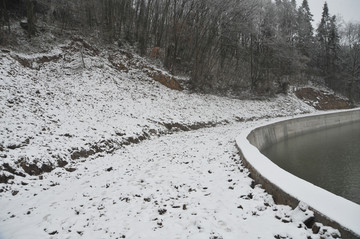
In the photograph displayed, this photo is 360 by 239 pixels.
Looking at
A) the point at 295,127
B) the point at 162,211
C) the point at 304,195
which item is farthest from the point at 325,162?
the point at 162,211

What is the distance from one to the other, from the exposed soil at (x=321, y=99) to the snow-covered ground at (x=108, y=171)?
2737 centimetres

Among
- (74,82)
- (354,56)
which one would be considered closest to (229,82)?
(74,82)

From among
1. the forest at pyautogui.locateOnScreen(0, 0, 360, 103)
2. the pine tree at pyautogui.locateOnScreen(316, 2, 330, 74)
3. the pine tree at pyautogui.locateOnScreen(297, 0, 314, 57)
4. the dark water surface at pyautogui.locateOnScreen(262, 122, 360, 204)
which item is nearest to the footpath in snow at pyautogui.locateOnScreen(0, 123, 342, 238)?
the dark water surface at pyautogui.locateOnScreen(262, 122, 360, 204)

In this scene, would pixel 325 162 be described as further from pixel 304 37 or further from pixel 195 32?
pixel 304 37

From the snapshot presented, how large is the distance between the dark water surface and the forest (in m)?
11.2

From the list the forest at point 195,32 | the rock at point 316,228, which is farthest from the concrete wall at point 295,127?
the forest at point 195,32

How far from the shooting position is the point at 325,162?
11172mm

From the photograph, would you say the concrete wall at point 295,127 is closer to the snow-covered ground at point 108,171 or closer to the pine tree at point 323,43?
the snow-covered ground at point 108,171

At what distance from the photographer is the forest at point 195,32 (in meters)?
20.7

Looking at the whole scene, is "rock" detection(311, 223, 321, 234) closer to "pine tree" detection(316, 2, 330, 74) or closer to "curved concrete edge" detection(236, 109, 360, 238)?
"curved concrete edge" detection(236, 109, 360, 238)

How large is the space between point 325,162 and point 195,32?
18.0 metres

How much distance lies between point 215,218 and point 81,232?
7.54 feet

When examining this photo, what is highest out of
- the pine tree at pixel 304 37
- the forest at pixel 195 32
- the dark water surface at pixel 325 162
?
the pine tree at pixel 304 37

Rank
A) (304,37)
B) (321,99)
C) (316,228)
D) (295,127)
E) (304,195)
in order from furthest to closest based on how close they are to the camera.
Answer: (304,37), (321,99), (295,127), (304,195), (316,228)
